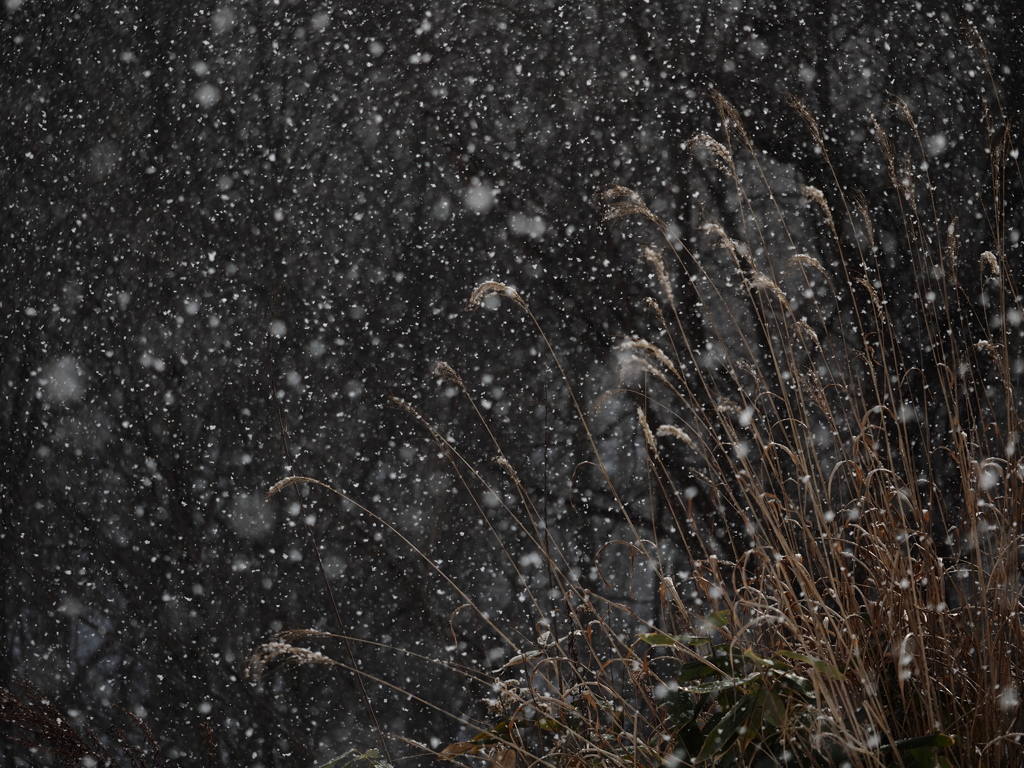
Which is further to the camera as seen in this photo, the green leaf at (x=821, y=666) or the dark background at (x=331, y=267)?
the dark background at (x=331, y=267)

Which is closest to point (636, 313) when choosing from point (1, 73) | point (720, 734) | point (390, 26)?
point (390, 26)

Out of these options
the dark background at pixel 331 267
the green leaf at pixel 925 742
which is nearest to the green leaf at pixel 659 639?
the green leaf at pixel 925 742

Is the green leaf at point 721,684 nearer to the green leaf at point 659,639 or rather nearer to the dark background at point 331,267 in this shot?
the green leaf at point 659,639

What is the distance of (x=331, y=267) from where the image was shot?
154 centimetres

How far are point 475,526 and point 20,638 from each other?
32.5 inches

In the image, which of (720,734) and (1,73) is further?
(1,73)

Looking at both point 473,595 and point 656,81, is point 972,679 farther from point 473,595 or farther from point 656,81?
point 656,81

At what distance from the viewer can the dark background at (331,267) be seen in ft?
4.93

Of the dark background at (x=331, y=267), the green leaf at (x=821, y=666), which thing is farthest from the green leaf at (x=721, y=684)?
the dark background at (x=331, y=267)

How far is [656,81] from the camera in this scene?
1527 mm

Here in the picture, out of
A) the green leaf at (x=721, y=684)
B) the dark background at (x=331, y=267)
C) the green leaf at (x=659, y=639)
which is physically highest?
the dark background at (x=331, y=267)

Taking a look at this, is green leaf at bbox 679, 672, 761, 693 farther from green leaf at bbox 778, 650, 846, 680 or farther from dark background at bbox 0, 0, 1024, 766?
dark background at bbox 0, 0, 1024, 766

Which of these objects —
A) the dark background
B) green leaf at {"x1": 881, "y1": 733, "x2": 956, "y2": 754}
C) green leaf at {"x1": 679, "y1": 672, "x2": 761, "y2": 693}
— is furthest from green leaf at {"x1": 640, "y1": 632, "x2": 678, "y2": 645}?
the dark background

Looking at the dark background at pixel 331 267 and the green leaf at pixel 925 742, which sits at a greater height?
the dark background at pixel 331 267
